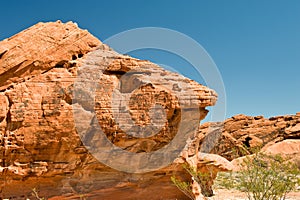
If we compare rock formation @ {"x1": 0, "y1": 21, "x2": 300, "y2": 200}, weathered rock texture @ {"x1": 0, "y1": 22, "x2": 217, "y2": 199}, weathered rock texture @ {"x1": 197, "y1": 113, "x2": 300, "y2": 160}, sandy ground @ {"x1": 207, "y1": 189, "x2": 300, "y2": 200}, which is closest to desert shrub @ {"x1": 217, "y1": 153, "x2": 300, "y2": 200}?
rock formation @ {"x1": 0, "y1": 21, "x2": 300, "y2": 200}

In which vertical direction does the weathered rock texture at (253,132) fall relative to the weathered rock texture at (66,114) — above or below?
above

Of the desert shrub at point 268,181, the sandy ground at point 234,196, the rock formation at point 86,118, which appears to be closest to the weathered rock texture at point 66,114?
the rock formation at point 86,118

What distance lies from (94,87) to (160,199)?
17.2 feet

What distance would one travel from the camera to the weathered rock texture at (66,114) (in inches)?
379

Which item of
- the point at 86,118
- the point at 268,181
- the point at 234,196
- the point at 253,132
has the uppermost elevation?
the point at 253,132

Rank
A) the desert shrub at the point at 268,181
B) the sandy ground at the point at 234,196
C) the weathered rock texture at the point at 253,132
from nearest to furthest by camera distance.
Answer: the desert shrub at the point at 268,181, the sandy ground at the point at 234,196, the weathered rock texture at the point at 253,132

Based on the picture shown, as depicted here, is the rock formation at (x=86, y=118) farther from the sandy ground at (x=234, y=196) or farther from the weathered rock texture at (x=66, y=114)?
the sandy ground at (x=234, y=196)

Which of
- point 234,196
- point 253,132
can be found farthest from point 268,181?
point 253,132

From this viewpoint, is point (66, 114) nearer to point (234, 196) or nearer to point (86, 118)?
point (86, 118)

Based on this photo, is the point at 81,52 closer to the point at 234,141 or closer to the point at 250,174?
the point at 250,174

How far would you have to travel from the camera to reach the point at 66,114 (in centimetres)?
970

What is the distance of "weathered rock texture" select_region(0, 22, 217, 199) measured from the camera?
9.63 metres

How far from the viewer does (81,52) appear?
11289 mm

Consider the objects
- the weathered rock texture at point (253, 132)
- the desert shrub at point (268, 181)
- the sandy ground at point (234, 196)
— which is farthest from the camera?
the weathered rock texture at point (253, 132)
